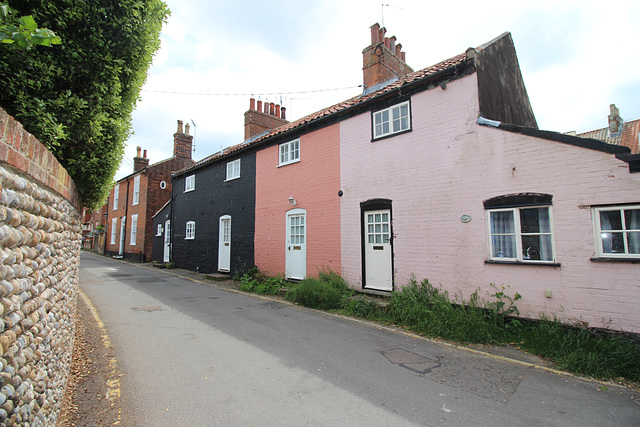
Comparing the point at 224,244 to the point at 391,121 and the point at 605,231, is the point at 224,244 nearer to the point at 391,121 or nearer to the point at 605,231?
the point at 391,121

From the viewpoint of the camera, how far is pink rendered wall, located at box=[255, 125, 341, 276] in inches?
421

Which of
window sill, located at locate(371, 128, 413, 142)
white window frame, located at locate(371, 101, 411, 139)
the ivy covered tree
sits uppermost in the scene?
white window frame, located at locate(371, 101, 411, 139)

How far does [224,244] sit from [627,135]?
27.3 meters

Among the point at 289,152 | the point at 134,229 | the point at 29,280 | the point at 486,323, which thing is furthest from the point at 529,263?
the point at 134,229

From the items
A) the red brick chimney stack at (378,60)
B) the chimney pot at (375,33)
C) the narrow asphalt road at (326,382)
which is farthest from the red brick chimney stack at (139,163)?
the narrow asphalt road at (326,382)

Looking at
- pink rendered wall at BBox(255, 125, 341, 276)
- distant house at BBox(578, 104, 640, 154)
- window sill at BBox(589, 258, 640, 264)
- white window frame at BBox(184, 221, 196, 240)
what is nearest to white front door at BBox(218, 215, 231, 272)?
pink rendered wall at BBox(255, 125, 341, 276)

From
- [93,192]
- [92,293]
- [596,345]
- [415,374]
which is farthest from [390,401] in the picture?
[92,293]

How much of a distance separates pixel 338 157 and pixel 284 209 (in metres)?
3.21

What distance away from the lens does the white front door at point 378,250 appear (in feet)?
29.8

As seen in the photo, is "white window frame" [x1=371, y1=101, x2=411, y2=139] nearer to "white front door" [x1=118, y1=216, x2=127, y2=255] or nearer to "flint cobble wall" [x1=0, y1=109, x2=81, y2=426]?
"flint cobble wall" [x1=0, y1=109, x2=81, y2=426]

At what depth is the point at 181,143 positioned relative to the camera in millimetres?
24469

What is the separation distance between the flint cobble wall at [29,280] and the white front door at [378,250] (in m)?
7.23

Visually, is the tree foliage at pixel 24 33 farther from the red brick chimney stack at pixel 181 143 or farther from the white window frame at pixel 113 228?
the white window frame at pixel 113 228

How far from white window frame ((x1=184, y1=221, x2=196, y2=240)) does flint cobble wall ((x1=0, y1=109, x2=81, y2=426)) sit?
48.7 ft
